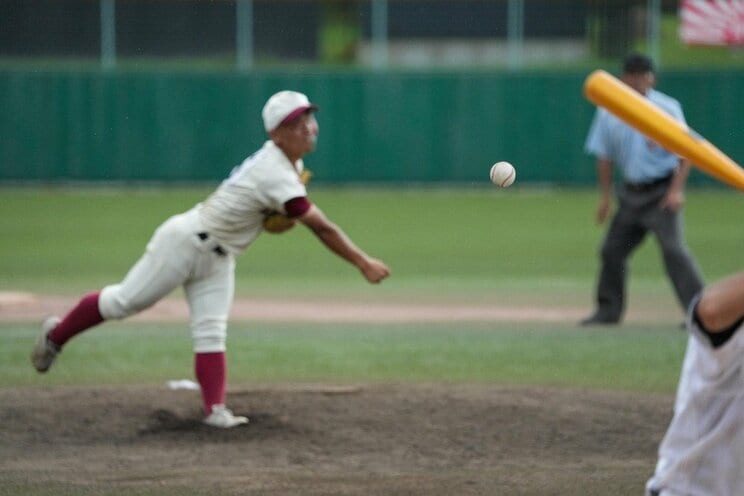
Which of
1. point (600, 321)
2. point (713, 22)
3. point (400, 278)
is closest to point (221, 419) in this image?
point (600, 321)

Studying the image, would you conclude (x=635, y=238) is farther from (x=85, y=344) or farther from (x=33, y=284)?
(x=33, y=284)

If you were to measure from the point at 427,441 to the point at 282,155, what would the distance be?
170 centimetres

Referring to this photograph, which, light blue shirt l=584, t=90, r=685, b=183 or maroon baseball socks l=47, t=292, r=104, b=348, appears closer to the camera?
maroon baseball socks l=47, t=292, r=104, b=348

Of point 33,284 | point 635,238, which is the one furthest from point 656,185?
point 33,284

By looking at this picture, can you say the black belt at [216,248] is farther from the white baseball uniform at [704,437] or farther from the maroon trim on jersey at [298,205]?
→ the white baseball uniform at [704,437]

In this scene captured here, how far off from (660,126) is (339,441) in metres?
3.87

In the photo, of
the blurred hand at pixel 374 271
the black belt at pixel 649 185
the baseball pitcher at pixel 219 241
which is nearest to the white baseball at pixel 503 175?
the blurred hand at pixel 374 271

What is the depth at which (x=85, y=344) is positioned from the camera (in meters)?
11.1

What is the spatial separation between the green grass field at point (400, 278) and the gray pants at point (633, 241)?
360mm

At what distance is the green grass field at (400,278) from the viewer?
9.82m

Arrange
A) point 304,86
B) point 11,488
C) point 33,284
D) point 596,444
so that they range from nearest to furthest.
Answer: point 11,488 → point 596,444 → point 33,284 → point 304,86

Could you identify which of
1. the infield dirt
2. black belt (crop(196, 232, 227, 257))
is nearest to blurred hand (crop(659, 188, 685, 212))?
the infield dirt

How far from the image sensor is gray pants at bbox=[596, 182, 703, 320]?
11.5 m

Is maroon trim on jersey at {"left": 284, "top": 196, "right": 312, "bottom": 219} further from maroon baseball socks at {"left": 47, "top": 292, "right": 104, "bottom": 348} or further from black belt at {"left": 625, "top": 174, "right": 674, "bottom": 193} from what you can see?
black belt at {"left": 625, "top": 174, "right": 674, "bottom": 193}
